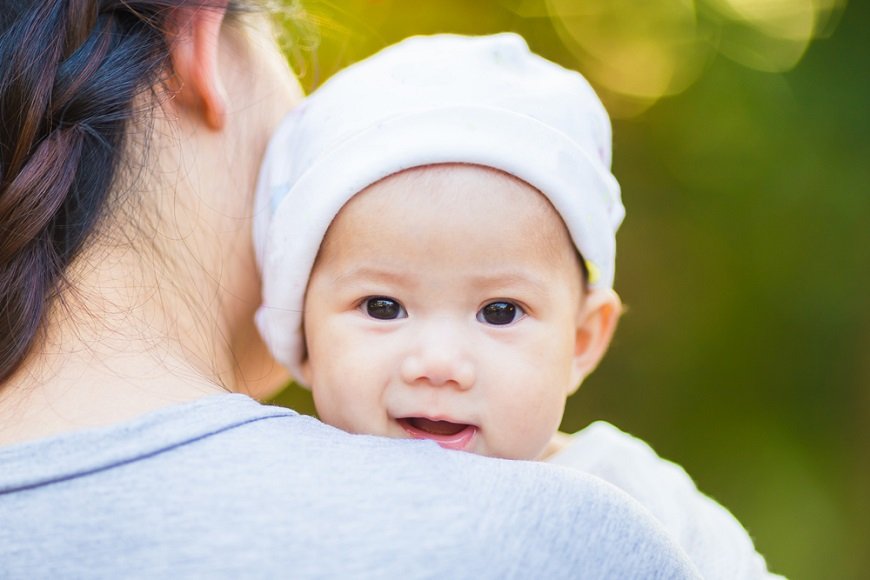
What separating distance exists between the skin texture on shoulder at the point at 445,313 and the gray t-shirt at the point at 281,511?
362mm

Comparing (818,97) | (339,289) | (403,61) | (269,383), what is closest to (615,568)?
(339,289)

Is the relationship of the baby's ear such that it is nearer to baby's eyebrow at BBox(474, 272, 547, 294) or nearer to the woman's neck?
baby's eyebrow at BBox(474, 272, 547, 294)

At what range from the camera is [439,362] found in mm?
1405

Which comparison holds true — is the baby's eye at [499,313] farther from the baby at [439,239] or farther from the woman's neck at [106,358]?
the woman's neck at [106,358]

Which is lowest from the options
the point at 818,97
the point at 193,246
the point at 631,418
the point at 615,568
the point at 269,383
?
the point at 631,418

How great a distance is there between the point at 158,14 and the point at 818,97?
3.85 m

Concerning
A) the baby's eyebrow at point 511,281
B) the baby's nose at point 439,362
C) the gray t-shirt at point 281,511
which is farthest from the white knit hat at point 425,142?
the gray t-shirt at point 281,511

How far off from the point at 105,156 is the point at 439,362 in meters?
0.53

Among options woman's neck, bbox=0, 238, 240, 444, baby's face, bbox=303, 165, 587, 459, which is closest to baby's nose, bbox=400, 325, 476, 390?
baby's face, bbox=303, 165, 587, 459

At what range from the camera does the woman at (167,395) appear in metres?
1.01

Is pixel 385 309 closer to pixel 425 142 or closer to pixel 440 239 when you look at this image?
pixel 440 239

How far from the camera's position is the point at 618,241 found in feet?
16.8

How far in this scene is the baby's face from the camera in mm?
1443

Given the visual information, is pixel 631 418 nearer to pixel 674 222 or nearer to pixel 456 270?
pixel 674 222
